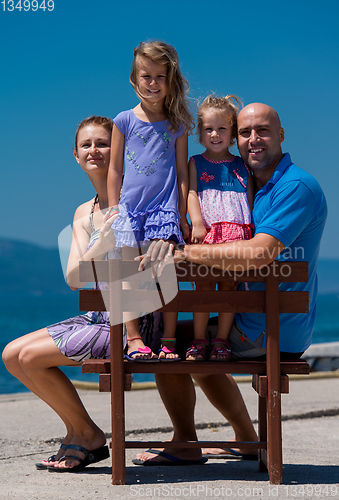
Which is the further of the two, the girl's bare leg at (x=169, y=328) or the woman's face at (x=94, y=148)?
the woman's face at (x=94, y=148)

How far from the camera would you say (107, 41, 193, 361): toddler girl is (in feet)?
11.3

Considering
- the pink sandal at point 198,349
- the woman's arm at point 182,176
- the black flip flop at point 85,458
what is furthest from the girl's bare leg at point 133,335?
the black flip flop at point 85,458

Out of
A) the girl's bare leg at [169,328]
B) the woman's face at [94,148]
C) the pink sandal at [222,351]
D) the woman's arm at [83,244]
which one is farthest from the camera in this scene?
the woman's face at [94,148]

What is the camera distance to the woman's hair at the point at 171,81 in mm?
3492

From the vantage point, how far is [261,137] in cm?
342

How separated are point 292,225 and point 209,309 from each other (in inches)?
24.6

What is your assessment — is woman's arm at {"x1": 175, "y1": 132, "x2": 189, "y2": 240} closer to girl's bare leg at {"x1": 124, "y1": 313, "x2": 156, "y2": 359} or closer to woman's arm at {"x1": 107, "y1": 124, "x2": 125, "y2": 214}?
woman's arm at {"x1": 107, "y1": 124, "x2": 125, "y2": 214}

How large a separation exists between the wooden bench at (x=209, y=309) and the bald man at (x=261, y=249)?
0.36ft

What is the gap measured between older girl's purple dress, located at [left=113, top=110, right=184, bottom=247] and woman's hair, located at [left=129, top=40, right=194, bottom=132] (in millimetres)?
64

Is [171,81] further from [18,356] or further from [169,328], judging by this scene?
[18,356]

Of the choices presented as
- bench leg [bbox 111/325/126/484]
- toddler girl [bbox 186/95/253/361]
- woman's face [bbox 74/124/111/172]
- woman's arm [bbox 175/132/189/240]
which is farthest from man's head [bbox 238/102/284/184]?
bench leg [bbox 111/325/126/484]

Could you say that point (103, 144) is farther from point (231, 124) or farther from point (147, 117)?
point (231, 124)

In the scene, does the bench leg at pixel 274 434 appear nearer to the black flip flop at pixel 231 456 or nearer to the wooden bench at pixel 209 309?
the wooden bench at pixel 209 309

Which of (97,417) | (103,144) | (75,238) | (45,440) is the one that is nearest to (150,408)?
(97,417)
